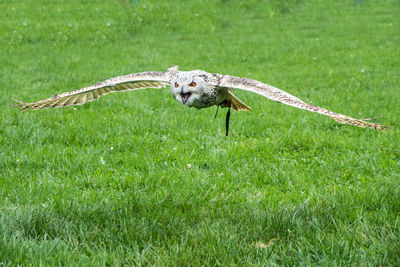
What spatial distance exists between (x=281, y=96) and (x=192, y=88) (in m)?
0.82

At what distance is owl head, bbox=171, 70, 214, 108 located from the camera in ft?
12.6

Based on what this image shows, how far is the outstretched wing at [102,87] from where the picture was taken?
4265mm

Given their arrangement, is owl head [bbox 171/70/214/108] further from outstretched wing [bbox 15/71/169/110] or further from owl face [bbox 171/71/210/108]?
outstretched wing [bbox 15/71/169/110]

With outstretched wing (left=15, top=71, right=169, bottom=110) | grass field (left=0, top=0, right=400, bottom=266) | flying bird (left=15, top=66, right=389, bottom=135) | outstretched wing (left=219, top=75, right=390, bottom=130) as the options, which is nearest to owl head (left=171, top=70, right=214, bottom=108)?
flying bird (left=15, top=66, right=389, bottom=135)

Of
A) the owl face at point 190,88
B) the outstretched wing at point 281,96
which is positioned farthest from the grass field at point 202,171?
the owl face at point 190,88

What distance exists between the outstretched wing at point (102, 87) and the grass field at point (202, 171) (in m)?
1.03

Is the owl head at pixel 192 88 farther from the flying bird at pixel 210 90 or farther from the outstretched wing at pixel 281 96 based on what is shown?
the outstretched wing at pixel 281 96

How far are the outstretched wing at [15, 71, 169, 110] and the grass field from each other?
1034 millimetres

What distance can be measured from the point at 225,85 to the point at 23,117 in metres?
5.14

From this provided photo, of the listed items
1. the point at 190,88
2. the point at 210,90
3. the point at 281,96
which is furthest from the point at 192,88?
the point at 281,96

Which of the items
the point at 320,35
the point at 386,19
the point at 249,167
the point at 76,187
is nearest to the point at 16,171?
the point at 76,187

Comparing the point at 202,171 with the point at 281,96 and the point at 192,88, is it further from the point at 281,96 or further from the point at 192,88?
the point at 281,96

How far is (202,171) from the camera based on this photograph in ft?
19.0

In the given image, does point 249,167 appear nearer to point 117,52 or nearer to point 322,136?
point 322,136
